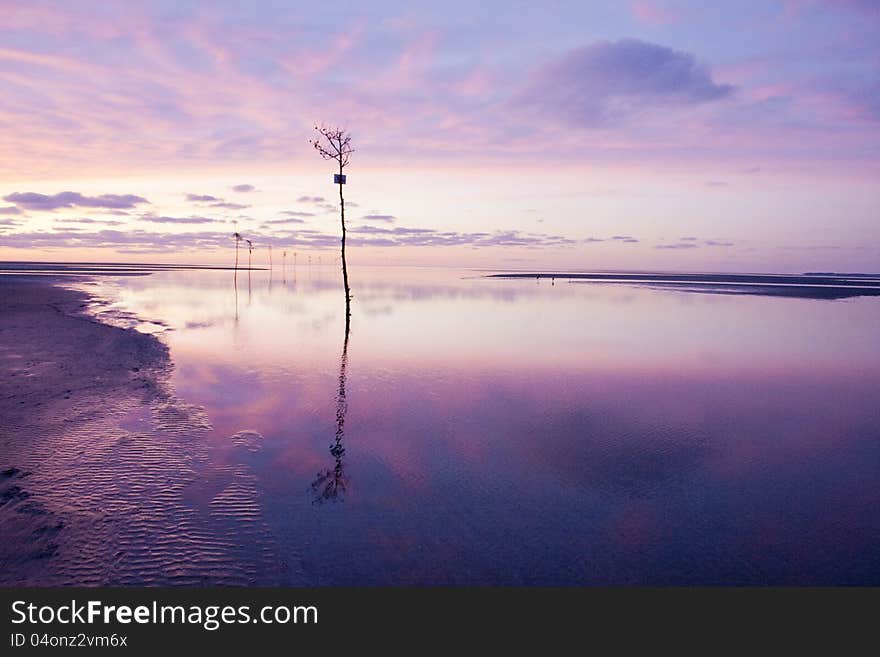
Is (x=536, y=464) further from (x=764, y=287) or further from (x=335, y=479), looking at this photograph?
(x=764, y=287)

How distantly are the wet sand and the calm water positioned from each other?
0.97 feet

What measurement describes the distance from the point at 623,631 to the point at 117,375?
16998mm

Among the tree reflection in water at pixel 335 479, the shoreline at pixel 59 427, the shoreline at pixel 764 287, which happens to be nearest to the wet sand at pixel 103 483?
the shoreline at pixel 59 427

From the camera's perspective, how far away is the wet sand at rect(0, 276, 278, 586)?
6.41 m

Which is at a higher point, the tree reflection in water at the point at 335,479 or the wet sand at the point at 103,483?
the wet sand at the point at 103,483

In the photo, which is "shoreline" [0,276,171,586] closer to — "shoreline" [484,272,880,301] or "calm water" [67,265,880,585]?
"calm water" [67,265,880,585]

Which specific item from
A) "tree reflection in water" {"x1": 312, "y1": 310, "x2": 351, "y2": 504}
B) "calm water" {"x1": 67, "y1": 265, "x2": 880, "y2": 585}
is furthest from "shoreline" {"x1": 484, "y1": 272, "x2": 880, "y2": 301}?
"tree reflection in water" {"x1": 312, "y1": 310, "x2": 351, "y2": 504}

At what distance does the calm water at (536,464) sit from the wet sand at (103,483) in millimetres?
296

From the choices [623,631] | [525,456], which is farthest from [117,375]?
[623,631]

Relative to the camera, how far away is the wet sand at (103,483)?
6414mm

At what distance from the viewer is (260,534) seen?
7.39m

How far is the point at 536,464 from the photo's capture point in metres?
10.4

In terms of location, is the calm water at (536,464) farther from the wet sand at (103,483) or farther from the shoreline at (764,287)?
the shoreline at (764,287)

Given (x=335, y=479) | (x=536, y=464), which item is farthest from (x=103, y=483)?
(x=536, y=464)
